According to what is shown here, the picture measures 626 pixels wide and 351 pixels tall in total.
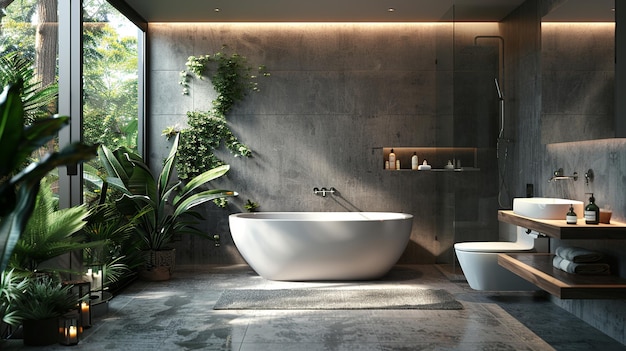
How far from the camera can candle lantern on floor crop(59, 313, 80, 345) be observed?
3.88 metres

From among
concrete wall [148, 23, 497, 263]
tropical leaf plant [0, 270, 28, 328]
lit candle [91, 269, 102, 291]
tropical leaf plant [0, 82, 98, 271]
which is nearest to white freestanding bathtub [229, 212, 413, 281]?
concrete wall [148, 23, 497, 263]

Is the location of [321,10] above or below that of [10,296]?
above

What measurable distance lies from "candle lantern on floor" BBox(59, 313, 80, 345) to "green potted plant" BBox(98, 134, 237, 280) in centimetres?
181

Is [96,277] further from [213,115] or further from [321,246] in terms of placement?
[213,115]

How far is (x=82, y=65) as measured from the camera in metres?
4.92

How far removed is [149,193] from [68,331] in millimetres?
2270

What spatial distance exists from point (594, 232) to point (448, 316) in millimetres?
1299

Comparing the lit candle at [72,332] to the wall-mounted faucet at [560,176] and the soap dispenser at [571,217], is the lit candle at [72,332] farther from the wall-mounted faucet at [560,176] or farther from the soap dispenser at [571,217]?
the wall-mounted faucet at [560,176]

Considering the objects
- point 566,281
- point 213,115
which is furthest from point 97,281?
point 566,281

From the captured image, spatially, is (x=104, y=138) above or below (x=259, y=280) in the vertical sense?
above

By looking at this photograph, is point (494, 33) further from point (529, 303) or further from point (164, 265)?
point (164, 265)

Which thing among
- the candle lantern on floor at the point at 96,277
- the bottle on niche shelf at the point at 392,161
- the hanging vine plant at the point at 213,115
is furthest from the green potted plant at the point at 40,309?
the bottle on niche shelf at the point at 392,161

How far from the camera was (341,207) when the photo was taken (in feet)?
22.9

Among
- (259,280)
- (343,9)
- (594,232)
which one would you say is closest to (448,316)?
(594,232)
